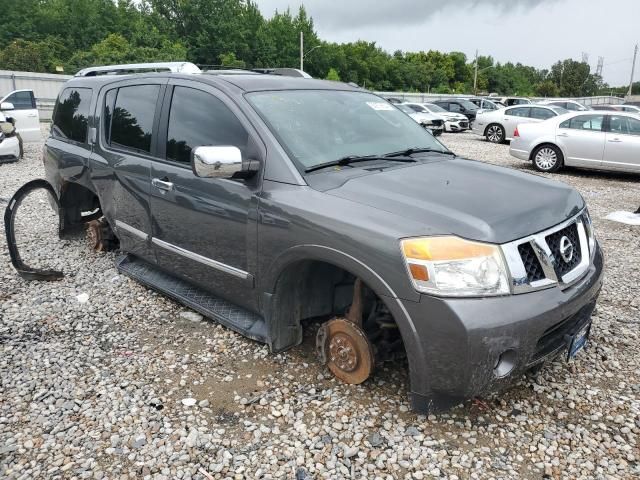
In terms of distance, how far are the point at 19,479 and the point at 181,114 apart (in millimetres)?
2414

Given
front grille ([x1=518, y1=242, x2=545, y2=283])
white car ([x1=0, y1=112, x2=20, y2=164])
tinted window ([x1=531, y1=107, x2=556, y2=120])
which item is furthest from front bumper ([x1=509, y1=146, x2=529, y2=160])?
white car ([x1=0, y1=112, x2=20, y2=164])

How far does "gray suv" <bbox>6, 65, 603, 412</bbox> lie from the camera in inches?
93.2

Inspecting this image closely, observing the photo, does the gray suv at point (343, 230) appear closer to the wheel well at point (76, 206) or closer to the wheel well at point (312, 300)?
the wheel well at point (312, 300)

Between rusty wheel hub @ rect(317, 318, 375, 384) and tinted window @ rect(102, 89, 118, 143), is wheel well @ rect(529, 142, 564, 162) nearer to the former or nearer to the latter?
tinted window @ rect(102, 89, 118, 143)

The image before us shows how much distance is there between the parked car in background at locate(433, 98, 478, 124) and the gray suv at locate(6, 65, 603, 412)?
23.3 metres

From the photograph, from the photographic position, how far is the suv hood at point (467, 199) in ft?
7.97

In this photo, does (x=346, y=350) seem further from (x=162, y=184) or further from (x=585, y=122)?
(x=585, y=122)

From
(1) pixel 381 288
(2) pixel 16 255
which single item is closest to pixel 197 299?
(1) pixel 381 288

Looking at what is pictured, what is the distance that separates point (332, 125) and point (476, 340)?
1733 millimetres

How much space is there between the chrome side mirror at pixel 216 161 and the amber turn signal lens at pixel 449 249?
1.14 meters

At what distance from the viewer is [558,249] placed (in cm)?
262

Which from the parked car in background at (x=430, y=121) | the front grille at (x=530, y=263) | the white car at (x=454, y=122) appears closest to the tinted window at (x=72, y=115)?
the front grille at (x=530, y=263)

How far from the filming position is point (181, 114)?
3658mm

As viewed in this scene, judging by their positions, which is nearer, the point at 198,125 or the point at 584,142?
the point at 198,125
